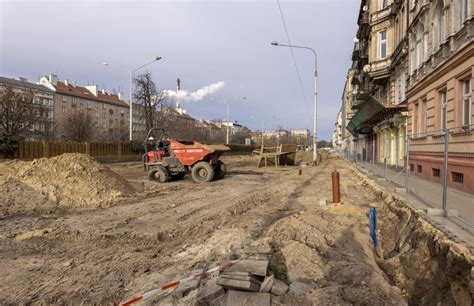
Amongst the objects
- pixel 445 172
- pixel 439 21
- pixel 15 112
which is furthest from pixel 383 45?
pixel 15 112

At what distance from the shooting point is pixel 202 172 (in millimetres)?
15508

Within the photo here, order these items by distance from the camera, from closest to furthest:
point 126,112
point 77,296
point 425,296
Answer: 1. point 77,296
2. point 425,296
3. point 126,112

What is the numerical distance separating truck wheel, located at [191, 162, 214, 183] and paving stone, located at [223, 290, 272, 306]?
11.7 m

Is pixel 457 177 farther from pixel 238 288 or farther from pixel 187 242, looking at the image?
pixel 238 288

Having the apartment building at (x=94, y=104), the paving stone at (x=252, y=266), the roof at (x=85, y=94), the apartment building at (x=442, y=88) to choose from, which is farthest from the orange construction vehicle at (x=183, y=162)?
the roof at (x=85, y=94)

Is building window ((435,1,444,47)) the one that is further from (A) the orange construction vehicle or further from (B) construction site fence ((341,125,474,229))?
(A) the orange construction vehicle

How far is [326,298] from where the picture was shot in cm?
374

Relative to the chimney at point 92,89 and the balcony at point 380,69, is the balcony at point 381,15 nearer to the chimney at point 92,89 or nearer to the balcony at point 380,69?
the balcony at point 380,69

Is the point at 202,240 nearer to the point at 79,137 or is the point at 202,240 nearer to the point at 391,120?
the point at 391,120

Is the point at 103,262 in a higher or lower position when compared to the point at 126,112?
lower

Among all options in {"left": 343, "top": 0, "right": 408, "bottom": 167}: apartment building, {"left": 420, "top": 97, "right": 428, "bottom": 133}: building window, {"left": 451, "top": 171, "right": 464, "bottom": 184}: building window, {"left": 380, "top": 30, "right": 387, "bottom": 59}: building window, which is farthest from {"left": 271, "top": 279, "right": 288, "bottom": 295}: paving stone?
{"left": 380, "top": 30, "right": 387, "bottom": 59}: building window

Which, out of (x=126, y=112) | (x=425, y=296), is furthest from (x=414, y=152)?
(x=126, y=112)

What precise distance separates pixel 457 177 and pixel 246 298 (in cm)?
917

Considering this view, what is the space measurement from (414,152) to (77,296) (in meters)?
15.3
